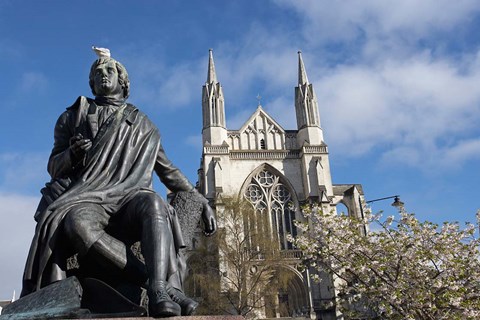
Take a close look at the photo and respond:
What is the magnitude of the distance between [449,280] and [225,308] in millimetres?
14024

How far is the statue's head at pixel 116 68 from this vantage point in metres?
3.68

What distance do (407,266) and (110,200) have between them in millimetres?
11329

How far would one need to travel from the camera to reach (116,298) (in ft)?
9.29

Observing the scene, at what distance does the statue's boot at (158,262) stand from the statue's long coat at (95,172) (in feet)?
0.91

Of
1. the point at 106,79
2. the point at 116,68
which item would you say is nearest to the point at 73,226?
the point at 106,79

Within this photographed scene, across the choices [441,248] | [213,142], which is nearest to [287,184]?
[213,142]

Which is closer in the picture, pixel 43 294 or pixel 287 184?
pixel 43 294

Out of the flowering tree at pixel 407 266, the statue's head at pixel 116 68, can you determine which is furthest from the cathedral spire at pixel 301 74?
the statue's head at pixel 116 68

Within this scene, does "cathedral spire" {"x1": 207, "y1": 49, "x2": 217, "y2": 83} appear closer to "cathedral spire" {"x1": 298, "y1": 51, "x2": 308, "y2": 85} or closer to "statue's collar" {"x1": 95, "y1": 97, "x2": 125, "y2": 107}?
"cathedral spire" {"x1": 298, "y1": 51, "x2": 308, "y2": 85}

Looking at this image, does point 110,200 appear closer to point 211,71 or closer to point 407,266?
point 407,266

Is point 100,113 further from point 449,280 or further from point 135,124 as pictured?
point 449,280

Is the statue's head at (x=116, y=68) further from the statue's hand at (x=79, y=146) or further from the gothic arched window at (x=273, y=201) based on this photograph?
the gothic arched window at (x=273, y=201)

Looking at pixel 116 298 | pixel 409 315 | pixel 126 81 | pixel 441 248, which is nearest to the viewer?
pixel 116 298

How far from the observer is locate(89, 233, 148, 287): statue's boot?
9.37 feet
